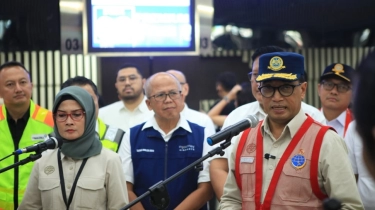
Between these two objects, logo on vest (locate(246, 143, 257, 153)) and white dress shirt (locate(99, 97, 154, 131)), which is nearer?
logo on vest (locate(246, 143, 257, 153))

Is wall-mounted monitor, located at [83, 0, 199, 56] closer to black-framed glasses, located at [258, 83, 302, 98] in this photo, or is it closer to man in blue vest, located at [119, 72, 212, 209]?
man in blue vest, located at [119, 72, 212, 209]

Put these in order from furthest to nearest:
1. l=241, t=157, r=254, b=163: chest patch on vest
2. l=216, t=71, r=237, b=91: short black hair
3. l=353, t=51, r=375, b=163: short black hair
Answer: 1. l=216, t=71, r=237, b=91: short black hair
2. l=241, t=157, r=254, b=163: chest patch on vest
3. l=353, t=51, r=375, b=163: short black hair

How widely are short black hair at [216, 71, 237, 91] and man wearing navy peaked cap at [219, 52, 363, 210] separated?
15.2ft

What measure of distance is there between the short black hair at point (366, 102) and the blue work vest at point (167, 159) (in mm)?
3205

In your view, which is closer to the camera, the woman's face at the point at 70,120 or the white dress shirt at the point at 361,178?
the woman's face at the point at 70,120

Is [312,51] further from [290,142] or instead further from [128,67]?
[290,142]

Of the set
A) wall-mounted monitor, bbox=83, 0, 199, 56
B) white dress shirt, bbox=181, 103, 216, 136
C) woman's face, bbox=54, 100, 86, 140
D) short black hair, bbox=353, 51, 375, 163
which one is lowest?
white dress shirt, bbox=181, 103, 216, 136

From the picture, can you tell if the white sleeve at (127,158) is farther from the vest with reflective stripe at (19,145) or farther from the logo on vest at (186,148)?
the vest with reflective stripe at (19,145)

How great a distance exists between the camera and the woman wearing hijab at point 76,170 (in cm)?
394

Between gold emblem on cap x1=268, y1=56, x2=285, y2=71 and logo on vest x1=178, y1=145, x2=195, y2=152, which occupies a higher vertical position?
gold emblem on cap x1=268, y1=56, x2=285, y2=71

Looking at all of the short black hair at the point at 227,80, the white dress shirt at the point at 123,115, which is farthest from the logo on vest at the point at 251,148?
the short black hair at the point at 227,80

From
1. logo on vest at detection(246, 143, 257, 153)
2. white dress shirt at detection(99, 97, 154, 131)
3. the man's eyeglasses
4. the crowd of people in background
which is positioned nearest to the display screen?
the man's eyeglasses

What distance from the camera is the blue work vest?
4621 millimetres

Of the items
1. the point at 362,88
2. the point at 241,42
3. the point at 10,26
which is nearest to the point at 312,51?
the point at 241,42
